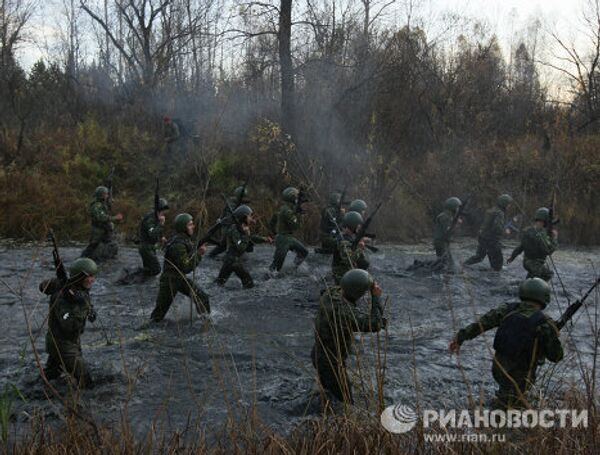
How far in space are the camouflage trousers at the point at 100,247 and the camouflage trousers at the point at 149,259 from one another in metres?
1.55

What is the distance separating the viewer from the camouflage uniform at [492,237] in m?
12.1

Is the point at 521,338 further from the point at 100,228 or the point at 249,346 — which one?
the point at 100,228

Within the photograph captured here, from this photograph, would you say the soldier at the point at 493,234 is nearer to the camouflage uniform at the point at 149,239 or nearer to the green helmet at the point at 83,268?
the camouflage uniform at the point at 149,239

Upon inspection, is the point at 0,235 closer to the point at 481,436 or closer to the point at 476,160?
the point at 476,160

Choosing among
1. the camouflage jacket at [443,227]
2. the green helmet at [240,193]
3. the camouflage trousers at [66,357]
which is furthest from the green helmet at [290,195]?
the camouflage trousers at [66,357]

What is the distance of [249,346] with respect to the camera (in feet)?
26.5

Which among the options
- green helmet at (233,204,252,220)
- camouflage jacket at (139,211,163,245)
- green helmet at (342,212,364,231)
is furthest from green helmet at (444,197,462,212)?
camouflage jacket at (139,211,163,245)

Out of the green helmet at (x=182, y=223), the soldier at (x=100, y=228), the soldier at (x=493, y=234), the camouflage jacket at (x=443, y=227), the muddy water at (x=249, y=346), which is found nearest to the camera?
the muddy water at (x=249, y=346)

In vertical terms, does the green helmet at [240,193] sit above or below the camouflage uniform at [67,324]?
above

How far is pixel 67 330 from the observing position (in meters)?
5.89

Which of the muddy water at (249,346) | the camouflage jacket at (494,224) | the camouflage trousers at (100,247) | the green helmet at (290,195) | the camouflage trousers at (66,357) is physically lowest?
the muddy water at (249,346)

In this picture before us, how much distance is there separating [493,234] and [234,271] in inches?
205

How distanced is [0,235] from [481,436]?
14.0 metres

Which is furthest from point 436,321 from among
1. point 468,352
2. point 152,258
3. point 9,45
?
point 9,45
